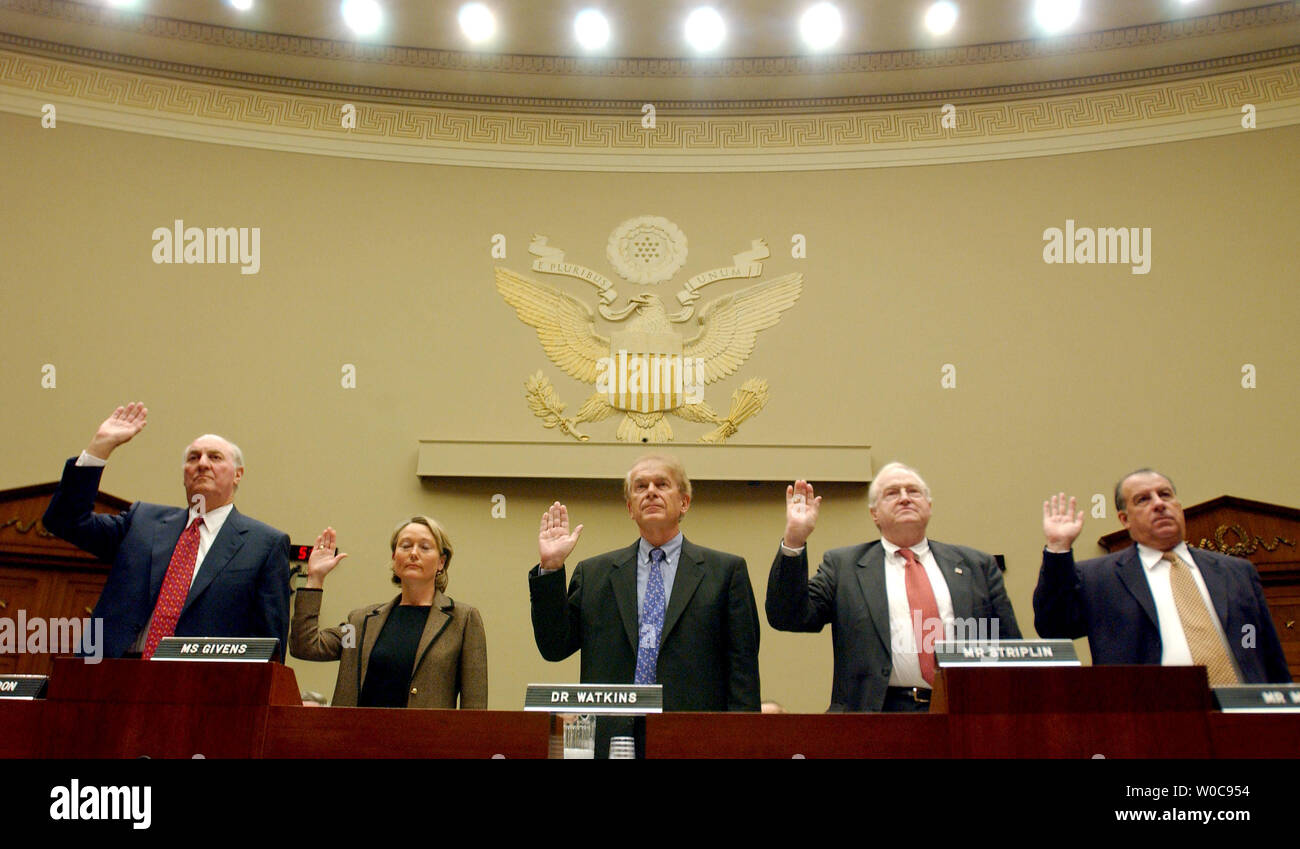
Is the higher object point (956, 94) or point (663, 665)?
point (956, 94)

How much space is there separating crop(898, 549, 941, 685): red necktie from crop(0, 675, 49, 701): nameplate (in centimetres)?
207

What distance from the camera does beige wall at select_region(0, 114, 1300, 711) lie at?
6023 millimetres

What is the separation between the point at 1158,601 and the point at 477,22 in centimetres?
562

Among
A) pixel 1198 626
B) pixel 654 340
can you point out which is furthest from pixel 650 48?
pixel 1198 626

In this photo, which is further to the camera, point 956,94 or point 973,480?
point 956,94

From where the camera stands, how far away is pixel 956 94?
22.6 ft

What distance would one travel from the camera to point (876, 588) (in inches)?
110

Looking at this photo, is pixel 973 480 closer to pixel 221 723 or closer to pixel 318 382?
pixel 318 382

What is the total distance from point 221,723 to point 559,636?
107cm

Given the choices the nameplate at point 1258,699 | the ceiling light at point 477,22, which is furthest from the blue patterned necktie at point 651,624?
the ceiling light at point 477,22

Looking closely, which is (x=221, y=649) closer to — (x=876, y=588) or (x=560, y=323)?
(x=876, y=588)

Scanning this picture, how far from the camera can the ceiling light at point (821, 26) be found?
6449mm
